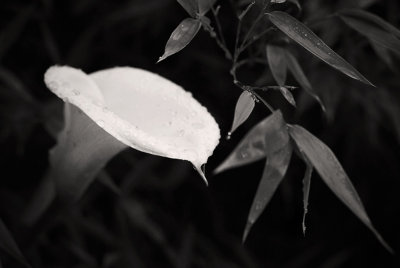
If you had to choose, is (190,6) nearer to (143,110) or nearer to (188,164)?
(143,110)

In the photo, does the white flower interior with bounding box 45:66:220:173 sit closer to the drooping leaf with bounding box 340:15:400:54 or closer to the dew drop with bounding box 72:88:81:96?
the dew drop with bounding box 72:88:81:96

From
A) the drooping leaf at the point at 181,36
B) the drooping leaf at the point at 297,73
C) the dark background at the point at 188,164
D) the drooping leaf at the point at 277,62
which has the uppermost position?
the drooping leaf at the point at 181,36

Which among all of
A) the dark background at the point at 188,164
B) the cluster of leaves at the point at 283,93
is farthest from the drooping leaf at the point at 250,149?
the dark background at the point at 188,164

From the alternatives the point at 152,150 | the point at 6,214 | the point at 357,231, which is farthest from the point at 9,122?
the point at 357,231

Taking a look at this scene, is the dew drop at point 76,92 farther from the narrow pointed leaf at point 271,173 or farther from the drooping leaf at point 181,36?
the narrow pointed leaf at point 271,173

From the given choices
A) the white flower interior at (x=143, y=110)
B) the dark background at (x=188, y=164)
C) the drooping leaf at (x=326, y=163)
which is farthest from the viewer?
the dark background at (x=188, y=164)

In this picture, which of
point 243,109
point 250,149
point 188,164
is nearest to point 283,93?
point 243,109
